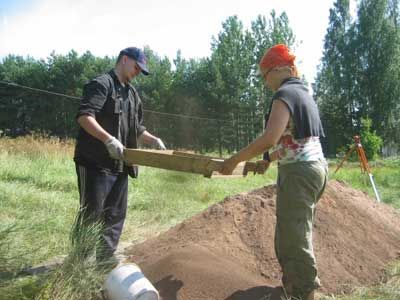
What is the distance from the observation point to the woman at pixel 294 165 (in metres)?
3.03

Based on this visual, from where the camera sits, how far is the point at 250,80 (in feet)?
129

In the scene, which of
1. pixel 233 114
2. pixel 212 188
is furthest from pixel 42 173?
pixel 233 114

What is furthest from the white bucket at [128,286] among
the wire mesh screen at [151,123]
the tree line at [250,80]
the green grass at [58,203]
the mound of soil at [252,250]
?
the tree line at [250,80]

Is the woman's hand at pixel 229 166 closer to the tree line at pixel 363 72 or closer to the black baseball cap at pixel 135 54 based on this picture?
the black baseball cap at pixel 135 54

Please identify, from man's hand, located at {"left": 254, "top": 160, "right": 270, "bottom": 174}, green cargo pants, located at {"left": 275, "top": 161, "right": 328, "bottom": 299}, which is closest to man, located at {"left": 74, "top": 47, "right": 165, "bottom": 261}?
man's hand, located at {"left": 254, "top": 160, "right": 270, "bottom": 174}

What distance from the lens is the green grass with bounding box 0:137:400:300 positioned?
137 inches

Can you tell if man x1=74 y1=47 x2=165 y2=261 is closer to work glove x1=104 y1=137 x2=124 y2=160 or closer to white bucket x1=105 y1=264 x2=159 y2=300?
work glove x1=104 y1=137 x2=124 y2=160

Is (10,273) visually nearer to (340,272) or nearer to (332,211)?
(340,272)

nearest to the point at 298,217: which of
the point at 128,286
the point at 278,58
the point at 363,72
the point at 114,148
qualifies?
the point at 278,58

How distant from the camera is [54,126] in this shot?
2984 centimetres

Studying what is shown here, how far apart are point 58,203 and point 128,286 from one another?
3.76 m

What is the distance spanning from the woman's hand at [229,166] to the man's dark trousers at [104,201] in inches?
40.2

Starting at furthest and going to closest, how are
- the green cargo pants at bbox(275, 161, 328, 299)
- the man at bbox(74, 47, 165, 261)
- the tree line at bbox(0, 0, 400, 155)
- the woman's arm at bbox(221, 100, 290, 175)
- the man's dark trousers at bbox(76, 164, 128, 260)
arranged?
1. the tree line at bbox(0, 0, 400, 155)
2. the man's dark trousers at bbox(76, 164, 128, 260)
3. the man at bbox(74, 47, 165, 261)
4. the green cargo pants at bbox(275, 161, 328, 299)
5. the woman's arm at bbox(221, 100, 290, 175)

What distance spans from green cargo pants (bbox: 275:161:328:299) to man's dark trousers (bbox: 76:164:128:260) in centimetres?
137
